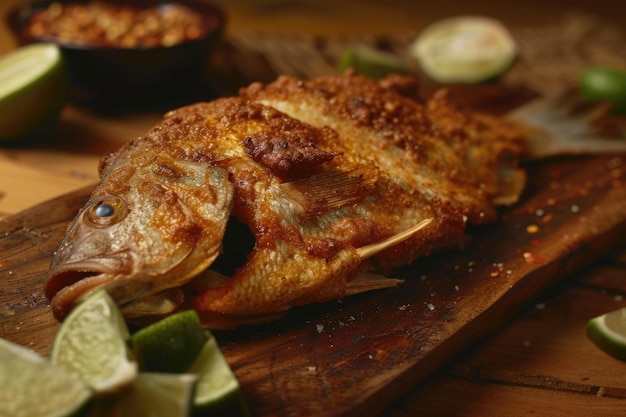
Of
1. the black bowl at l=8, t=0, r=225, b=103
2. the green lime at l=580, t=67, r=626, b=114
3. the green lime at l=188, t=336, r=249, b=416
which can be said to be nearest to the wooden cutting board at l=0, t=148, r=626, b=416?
the green lime at l=188, t=336, r=249, b=416

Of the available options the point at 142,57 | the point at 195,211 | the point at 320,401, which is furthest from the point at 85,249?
the point at 142,57

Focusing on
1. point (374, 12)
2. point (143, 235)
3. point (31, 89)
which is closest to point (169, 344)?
point (143, 235)

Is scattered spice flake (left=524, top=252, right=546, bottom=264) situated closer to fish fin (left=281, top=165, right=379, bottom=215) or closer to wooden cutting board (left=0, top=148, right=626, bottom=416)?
wooden cutting board (left=0, top=148, right=626, bottom=416)

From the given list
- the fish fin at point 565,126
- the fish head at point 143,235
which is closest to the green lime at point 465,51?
the fish fin at point 565,126

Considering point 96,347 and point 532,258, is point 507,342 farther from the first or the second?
point 96,347

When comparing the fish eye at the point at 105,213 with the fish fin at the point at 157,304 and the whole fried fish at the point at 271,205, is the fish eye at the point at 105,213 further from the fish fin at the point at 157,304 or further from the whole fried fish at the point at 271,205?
the fish fin at the point at 157,304

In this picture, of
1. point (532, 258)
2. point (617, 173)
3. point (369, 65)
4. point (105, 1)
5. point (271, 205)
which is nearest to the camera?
point (271, 205)
